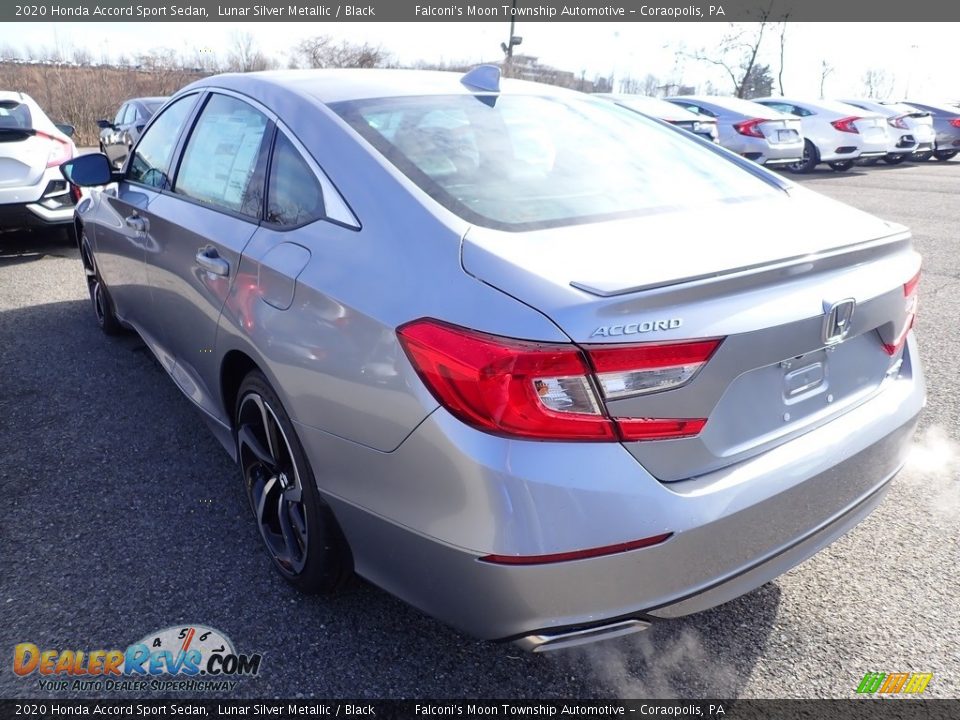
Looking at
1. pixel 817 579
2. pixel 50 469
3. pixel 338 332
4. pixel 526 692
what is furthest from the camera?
pixel 50 469

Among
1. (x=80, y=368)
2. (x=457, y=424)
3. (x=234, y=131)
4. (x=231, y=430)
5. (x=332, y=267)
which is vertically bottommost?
(x=80, y=368)

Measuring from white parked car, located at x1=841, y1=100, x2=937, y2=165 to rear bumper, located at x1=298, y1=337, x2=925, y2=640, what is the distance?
1702cm

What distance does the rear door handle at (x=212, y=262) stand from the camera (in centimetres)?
252

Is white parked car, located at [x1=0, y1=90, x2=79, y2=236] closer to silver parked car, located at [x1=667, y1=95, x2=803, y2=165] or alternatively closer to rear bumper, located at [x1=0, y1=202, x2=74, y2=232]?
rear bumper, located at [x1=0, y1=202, x2=74, y2=232]

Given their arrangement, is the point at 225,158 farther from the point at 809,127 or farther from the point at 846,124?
the point at 846,124

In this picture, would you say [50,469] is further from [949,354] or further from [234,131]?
[949,354]

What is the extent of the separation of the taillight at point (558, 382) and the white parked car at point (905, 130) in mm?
17332

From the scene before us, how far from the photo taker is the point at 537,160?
7.86 feet

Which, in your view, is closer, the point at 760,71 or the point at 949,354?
the point at 949,354

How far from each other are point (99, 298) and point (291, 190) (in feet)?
10.8

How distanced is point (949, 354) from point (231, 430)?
4.20m

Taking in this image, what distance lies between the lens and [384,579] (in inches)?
77.5

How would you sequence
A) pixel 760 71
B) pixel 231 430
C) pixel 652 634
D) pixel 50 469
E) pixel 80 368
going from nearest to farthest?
pixel 652 634, pixel 231 430, pixel 50 469, pixel 80 368, pixel 760 71

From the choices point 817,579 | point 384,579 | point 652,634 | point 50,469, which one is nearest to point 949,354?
point 817,579
